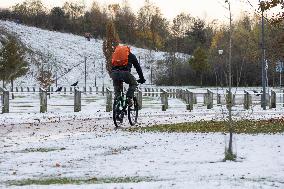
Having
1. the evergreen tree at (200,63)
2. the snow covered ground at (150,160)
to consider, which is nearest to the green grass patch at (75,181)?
the snow covered ground at (150,160)

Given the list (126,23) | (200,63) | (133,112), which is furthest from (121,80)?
(126,23)

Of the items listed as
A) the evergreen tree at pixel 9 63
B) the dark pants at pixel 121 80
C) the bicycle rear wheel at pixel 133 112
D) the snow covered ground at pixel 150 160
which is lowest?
the snow covered ground at pixel 150 160

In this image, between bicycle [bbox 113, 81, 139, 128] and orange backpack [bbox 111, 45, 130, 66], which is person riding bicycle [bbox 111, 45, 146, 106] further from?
bicycle [bbox 113, 81, 139, 128]

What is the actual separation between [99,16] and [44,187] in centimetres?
13558

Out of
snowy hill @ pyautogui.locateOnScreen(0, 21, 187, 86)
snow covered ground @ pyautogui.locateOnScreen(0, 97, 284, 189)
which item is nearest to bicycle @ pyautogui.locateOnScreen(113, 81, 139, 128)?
snow covered ground @ pyautogui.locateOnScreen(0, 97, 284, 189)

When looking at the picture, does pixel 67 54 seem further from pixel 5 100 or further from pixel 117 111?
pixel 117 111

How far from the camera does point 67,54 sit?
397 feet

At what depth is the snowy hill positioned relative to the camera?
103806mm

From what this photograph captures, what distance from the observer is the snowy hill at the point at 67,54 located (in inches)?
4087

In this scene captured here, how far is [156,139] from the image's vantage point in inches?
377

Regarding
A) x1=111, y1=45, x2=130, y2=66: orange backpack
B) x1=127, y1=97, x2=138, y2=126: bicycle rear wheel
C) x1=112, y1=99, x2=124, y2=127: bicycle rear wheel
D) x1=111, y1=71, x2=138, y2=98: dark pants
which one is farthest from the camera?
x1=127, y1=97, x2=138, y2=126: bicycle rear wheel

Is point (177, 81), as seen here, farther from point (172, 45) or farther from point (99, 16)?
point (99, 16)

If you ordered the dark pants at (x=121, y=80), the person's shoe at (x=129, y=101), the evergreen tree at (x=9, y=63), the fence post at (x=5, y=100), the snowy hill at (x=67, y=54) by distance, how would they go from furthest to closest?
the snowy hill at (x=67, y=54)
the evergreen tree at (x=9, y=63)
the fence post at (x=5, y=100)
the person's shoe at (x=129, y=101)
the dark pants at (x=121, y=80)

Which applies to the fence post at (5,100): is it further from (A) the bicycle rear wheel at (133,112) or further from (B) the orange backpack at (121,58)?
(B) the orange backpack at (121,58)
